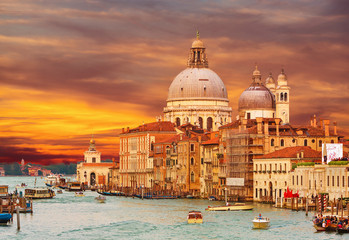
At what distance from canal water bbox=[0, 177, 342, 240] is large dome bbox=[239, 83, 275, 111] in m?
47.4

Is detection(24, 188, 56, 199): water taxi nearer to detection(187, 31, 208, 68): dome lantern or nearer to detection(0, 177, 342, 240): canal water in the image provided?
detection(0, 177, 342, 240): canal water

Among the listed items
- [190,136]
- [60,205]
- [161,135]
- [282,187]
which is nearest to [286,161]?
[282,187]

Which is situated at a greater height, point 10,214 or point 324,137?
point 324,137

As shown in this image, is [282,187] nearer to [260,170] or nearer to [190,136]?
[260,170]

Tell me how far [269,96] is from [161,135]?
1556cm

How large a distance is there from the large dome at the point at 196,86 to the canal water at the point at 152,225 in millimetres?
57529

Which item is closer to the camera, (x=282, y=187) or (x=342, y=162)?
(x=342, y=162)

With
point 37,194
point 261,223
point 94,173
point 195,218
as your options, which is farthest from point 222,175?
point 94,173

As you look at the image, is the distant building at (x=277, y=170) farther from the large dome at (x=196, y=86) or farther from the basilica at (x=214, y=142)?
the large dome at (x=196, y=86)

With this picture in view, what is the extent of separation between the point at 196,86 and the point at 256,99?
13.1m

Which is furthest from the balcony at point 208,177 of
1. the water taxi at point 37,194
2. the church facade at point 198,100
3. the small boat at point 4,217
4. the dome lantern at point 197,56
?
the dome lantern at point 197,56

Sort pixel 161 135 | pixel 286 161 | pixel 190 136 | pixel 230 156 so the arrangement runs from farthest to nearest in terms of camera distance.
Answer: pixel 161 135, pixel 190 136, pixel 230 156, pixel 286 161

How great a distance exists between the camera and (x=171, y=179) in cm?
11356

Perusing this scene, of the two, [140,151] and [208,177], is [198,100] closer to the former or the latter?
[140,151]
